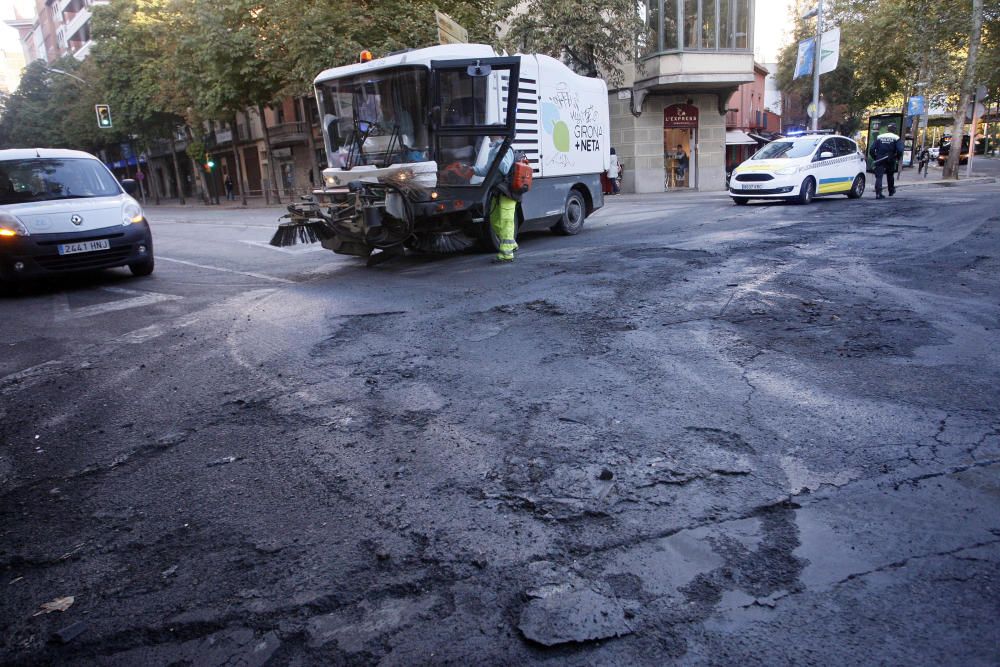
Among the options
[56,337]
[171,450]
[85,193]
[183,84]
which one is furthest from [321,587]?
[183,84]

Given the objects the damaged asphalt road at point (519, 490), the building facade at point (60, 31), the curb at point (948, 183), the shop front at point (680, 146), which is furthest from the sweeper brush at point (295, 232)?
the building facade at point (60, 31)

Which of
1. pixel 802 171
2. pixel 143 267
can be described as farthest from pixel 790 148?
pixel 143 267

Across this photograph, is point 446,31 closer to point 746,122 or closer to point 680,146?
point 680,146

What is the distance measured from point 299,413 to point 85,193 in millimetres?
7075

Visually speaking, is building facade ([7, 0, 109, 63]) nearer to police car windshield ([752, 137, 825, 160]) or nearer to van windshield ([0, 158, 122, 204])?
van windshield ([0, 158, 122, 204])

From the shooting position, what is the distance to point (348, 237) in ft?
30.5

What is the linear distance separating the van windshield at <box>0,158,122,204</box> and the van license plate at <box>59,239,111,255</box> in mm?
841

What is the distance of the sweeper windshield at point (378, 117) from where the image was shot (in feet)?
30.1

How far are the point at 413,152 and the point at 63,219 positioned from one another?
4.50m

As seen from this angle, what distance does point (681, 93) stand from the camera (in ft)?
96.3

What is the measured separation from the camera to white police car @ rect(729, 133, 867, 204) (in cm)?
1644

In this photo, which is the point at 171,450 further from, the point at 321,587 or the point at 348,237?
the point at 348,237

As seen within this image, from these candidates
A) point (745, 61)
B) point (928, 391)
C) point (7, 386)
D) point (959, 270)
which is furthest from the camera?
point (745, 61)

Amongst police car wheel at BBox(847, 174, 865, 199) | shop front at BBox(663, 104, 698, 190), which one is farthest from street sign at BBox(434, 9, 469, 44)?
shop front at BBox(663, 104, 698, 190)
